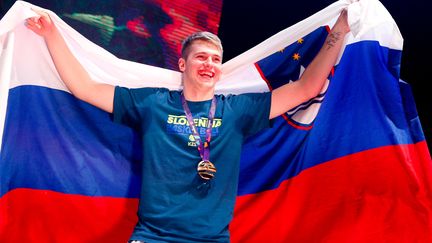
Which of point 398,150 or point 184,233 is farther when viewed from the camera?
point 398,150

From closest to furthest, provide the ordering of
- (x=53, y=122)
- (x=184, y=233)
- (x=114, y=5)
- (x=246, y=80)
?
(x=184, y=233)
(x=53, y=122)
(x=246, y=80)
(x=114, y=5)

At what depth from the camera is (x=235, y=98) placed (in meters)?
2.06

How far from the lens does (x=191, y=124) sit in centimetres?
194

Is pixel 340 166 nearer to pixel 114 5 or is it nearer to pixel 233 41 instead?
pixel 233 41

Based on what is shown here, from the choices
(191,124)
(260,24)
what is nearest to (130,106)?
(191,124)

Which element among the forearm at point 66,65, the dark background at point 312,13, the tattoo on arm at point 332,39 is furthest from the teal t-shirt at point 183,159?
the dark background at point 312,13

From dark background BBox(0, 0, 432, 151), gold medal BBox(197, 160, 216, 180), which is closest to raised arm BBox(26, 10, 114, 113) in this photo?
gold medal BBox(197, 160, 216, 180)

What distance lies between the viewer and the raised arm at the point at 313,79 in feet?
6.66

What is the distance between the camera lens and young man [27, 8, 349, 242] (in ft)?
6.00

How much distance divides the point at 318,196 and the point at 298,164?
17 centimetres

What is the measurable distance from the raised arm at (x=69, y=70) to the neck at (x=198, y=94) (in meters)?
0.33

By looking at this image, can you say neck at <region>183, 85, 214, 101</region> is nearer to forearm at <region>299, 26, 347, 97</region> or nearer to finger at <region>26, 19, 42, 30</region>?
forearm at <region>299, 26, 347, 97</region>

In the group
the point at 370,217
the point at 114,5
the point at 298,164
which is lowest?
the point at 370,217

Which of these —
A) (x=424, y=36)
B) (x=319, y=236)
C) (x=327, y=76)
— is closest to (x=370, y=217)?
(x=319, y=236)
